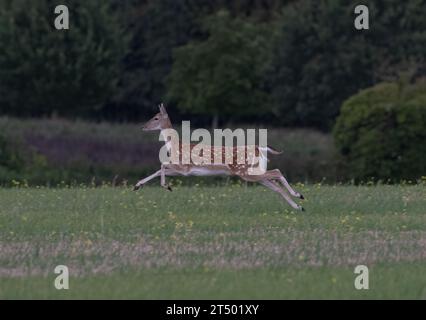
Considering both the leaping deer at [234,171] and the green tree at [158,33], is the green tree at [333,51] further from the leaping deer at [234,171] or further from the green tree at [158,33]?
the leaping deer at [234,171]

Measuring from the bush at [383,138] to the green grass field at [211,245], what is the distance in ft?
44.7

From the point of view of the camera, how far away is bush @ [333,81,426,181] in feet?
118

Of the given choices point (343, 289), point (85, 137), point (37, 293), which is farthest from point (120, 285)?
point (85, 137)

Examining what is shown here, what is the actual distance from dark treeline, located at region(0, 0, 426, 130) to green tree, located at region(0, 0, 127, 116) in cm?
5

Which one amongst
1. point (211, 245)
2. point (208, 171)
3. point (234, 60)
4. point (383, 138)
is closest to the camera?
point (211, 245)

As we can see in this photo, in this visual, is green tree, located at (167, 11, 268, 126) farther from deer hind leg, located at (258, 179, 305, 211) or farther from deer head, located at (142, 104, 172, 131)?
deer hind leg, located at (258, 179, 305, 211)

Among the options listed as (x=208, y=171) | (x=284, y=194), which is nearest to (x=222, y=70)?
(x=208, y=171)

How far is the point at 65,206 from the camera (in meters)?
20.5

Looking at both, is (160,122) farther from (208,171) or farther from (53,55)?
(53,55)

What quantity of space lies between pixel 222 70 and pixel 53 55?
7280mm

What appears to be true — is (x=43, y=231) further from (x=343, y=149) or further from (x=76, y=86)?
(x=76, y=86)

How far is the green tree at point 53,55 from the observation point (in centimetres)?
5672

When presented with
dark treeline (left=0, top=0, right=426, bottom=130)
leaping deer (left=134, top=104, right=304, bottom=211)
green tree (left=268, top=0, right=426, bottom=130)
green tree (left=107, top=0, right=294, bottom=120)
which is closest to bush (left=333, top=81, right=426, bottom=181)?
leaping deer (left=134, top=104, right=304, bottom=211)

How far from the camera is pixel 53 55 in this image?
2239 inches
